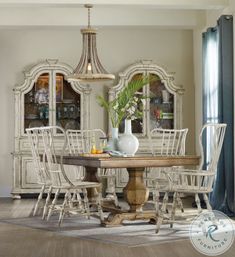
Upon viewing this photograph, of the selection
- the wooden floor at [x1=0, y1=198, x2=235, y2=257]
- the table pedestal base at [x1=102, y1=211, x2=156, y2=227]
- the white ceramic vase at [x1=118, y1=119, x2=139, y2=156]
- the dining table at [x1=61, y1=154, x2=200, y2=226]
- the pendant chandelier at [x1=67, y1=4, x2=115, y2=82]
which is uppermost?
the pendant chandelier at [x1=67, y1=4, x2=115, y2=82]

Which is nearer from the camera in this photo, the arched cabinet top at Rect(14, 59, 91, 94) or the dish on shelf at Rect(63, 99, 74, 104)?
the arched cabinet top at Rect(14, 59, 91, 94)

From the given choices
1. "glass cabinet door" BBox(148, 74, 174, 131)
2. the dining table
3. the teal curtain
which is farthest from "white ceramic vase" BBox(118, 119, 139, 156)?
"glass cabinet door" BBox(148, 74, 174, 131)

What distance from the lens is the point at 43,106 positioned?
863 centimetres

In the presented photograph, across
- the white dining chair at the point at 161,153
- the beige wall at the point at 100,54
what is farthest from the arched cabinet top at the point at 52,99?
the white dining chair at the point at 161,153

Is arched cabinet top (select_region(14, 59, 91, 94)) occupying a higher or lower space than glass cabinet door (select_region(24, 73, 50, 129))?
higher

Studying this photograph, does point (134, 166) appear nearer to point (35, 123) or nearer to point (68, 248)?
point (68, 248)

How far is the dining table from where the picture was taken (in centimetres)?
507

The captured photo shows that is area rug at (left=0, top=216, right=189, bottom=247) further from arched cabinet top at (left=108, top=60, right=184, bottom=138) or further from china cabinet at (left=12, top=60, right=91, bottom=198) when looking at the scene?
arched cabinet top at (left=108, top=60, right=184, bottom=138)

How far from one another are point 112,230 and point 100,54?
14.0ft

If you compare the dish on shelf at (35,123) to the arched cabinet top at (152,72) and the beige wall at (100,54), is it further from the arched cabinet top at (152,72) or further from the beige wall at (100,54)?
the arched cabinet top at (152,72)

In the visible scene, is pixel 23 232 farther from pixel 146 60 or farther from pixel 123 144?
pixel 146 60

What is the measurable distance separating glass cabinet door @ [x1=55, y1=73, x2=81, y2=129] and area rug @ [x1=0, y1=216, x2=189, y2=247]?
277 cm

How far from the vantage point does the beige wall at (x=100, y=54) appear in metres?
8.84
